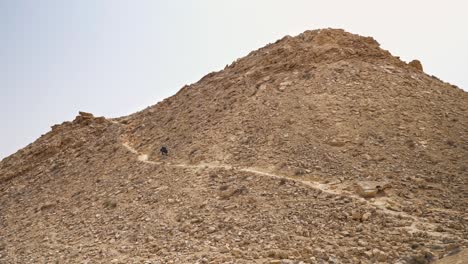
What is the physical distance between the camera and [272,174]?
1277cm

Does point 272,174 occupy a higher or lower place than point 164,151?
lower

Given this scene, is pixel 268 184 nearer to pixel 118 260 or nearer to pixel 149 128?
pixel 118 260

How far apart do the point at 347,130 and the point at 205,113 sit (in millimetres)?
6269

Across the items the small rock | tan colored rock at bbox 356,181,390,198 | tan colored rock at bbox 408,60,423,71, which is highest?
tan colored rock at bbox 408,60,423,71

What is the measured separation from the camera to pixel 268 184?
40.0 feet

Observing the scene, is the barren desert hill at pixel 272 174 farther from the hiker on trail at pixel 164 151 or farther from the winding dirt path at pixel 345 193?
the hiker on trail at pixel 164 151

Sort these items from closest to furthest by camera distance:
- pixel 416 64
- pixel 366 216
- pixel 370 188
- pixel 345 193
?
pixel 366 216, pixel 370 188, pixel 345 193, pixel 416 64

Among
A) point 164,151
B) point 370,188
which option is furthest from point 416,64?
point 164,151

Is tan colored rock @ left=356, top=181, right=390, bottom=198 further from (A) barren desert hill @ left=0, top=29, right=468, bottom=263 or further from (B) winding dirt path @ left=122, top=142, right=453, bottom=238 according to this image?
(B) winding dirt path @ left=122, top=142, right=453, bottom=238

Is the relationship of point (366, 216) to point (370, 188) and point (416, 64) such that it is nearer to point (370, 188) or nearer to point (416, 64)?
point (370, 188)

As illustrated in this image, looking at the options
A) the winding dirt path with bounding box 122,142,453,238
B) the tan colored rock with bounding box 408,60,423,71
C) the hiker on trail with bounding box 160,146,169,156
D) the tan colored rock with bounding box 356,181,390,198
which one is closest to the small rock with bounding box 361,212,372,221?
the winding dirt path with bounding box 122,142,453,238

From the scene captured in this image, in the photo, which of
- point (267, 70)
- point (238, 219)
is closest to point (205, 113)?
point (267, 70)

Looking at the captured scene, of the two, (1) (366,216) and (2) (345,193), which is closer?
(1) (366,216)

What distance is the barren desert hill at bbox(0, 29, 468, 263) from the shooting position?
31.9ft
